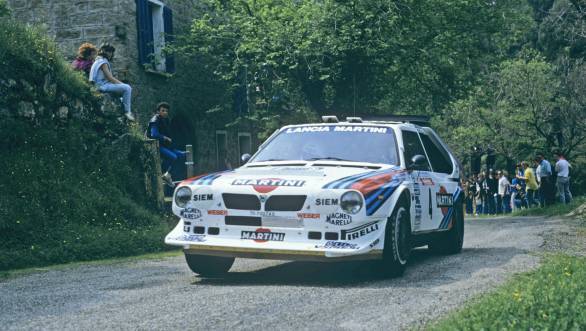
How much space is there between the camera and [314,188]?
26.4 ft

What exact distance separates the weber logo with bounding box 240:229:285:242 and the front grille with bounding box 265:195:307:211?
231 millimetres

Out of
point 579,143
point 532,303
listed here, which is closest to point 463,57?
point 532,303

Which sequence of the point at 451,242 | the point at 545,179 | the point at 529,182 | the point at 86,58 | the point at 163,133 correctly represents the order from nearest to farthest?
the point at 451,242, the point at 86,58, the point at 163,133, the point at 545,179, the point at 529,182

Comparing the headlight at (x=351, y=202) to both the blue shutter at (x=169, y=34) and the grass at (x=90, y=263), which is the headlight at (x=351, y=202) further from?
the blue shutter at (x=169, y=34)

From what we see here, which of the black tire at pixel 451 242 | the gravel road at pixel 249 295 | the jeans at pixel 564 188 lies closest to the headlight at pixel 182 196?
the gravel road at pixel 249 295

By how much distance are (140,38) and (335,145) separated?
13072mm

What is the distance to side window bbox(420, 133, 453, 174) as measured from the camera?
11.0 metres

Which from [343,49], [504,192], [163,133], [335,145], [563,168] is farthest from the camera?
[504,192]

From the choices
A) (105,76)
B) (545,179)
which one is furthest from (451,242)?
(545,179)

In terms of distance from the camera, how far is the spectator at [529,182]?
28.8 metres

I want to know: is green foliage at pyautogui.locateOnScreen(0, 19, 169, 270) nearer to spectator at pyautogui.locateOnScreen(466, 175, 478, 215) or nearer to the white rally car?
the white rally car

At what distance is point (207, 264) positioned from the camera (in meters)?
8.77

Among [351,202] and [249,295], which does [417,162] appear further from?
[249,295]

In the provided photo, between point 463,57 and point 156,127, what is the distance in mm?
11480
